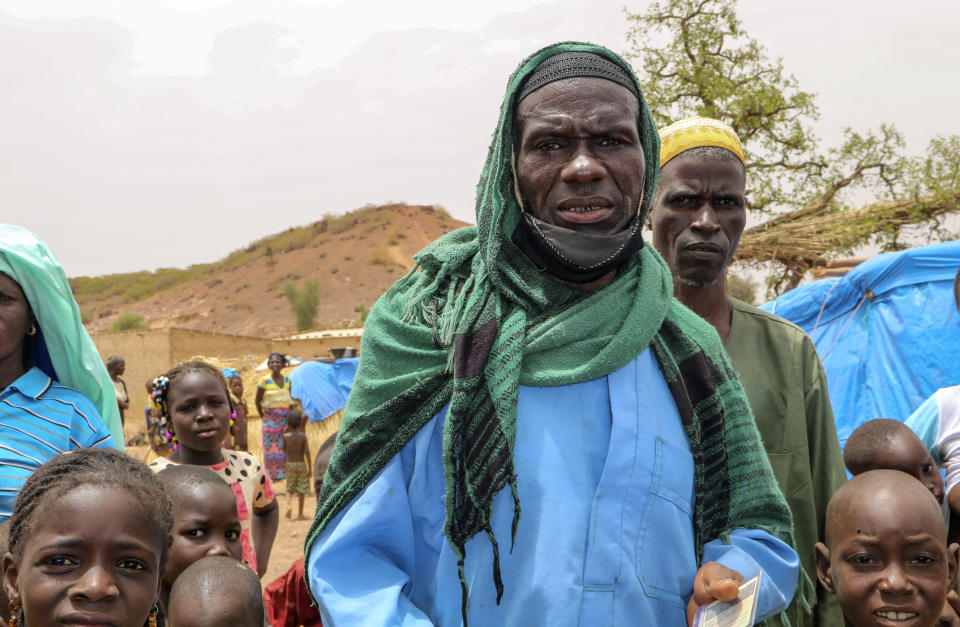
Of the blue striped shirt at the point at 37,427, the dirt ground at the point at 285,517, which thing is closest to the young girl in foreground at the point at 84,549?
the blue striped shirt at the point at 37,427

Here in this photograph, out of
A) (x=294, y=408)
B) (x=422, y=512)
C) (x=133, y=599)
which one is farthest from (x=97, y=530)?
(x=294, y=408)

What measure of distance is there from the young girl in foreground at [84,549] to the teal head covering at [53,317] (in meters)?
0.80

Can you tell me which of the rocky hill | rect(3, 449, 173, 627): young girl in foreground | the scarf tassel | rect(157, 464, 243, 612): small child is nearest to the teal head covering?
rect(157, 464, 243, 612): small child

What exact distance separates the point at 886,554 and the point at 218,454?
3087mm

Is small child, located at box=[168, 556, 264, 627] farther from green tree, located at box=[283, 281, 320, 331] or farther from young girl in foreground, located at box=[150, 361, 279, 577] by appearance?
green tree, located at box=[283, 281, 320, 331]

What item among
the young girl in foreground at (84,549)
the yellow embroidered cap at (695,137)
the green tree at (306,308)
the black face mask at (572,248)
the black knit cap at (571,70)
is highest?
the green tree at (306,308)

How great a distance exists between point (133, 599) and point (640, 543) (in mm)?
1285

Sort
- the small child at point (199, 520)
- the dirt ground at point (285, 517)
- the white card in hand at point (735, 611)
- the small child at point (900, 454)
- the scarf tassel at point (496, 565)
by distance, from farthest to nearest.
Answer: the dirt ground at point (285, 517) → the small child at point (900, 454) → the small child at point (199, 520) → the scarf tassel at point (496, 565) → the white card in hand at point (735, 611)

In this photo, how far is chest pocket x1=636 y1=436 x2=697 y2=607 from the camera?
1589 millimetres

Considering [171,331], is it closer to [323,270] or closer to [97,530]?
[97,530]

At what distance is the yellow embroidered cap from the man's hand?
1.61m

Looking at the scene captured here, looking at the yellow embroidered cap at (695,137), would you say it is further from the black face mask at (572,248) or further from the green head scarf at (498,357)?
the black face mask at (572,248)

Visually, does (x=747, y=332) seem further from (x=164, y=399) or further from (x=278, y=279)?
(x=278, y=279)

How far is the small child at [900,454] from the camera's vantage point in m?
3.47
